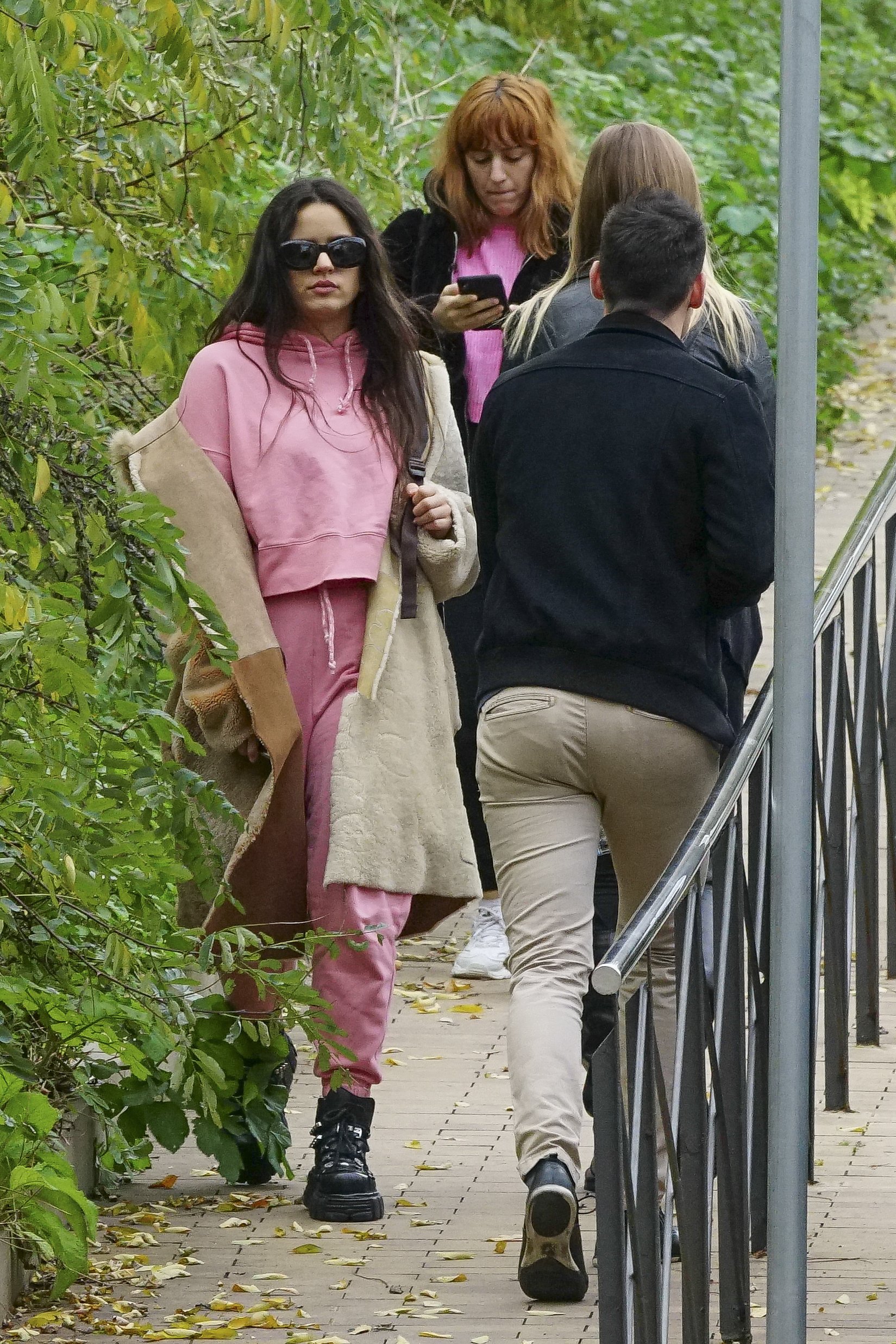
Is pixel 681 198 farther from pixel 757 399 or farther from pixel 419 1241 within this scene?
pixel 419 1241

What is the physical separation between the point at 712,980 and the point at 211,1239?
4.15ft

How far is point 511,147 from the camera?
5.70 meters

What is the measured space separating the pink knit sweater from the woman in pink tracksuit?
1.06 m

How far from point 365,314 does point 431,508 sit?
45 cm

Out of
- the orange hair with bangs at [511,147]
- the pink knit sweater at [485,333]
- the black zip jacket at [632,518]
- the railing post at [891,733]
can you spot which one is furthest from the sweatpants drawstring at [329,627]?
the railing post at [891,733]

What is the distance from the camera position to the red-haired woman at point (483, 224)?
224 inches

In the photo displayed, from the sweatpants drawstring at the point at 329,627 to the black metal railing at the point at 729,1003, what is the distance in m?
0.90

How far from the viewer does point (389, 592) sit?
15.2 feet

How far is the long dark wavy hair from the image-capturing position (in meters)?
4.70

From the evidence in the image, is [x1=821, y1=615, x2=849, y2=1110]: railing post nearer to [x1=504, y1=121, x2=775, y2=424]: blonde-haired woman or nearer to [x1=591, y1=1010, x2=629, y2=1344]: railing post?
[x1=504, y1=121, x2=775, y2=424]: blonde-haired woman

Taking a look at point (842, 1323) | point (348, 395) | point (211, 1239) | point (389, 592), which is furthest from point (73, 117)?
point (842, 1323)

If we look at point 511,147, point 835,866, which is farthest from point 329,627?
point 511,147

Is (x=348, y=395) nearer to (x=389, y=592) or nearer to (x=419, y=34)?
(x=389, y=592)

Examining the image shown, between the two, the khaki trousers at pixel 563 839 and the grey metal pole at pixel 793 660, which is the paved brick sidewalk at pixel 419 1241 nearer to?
the khaki trousers at pixel 563 839
